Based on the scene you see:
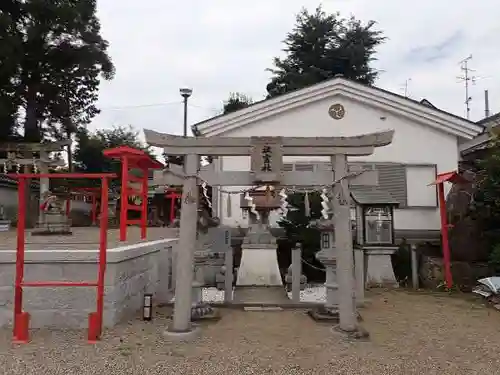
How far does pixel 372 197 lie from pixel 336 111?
10.8 ft

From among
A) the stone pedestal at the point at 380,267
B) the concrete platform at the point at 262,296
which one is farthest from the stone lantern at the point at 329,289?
the stone pedestal at the point at 380,267

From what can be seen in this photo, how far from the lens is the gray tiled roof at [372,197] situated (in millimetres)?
11102

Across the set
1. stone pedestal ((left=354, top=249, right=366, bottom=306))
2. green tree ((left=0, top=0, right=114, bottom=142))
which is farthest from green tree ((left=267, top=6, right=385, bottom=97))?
stone pedestal ((left=354, top=249, right=366, bottom=306))

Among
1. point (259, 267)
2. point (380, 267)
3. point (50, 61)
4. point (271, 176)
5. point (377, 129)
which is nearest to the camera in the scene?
point (271, 176)

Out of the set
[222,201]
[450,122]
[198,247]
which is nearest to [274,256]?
[222,201]

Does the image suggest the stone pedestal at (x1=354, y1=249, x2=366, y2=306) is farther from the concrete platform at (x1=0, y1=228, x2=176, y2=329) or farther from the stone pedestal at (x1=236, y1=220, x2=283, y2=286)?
the concrete platform at (x1=0, y1=228, x2=176, y2=329)

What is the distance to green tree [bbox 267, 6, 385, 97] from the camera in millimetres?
26453

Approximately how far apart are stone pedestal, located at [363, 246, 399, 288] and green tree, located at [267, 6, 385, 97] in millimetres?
16469

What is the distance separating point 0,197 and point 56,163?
3.34 m

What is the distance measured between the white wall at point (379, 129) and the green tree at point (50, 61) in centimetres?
933

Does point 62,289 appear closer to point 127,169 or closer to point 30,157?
point 127,169

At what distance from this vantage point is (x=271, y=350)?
5.43m

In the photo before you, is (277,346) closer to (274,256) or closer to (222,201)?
(274,256)

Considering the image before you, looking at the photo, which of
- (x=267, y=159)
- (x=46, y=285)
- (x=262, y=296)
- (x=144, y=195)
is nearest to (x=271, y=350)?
(x=267, y=159)
